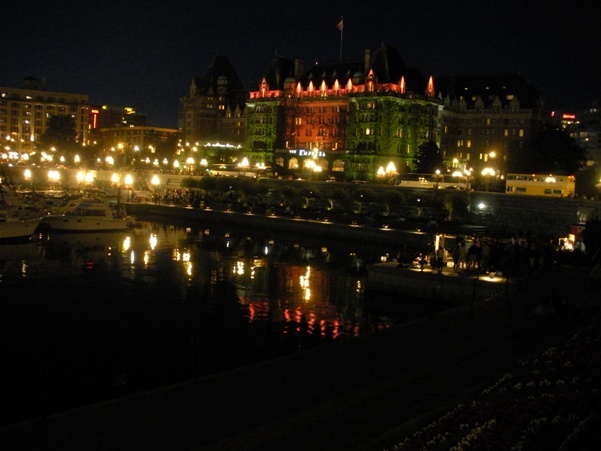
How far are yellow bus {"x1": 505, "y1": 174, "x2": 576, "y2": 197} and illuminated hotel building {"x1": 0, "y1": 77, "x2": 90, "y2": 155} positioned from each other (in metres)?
118

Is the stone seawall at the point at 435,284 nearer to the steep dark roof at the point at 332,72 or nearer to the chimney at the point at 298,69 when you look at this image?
the steep dark roof at the point at 332,72

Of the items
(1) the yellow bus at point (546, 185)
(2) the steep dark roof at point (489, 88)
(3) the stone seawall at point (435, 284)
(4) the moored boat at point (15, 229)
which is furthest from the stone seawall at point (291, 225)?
(2) the steep dark roof at point (489, 88)

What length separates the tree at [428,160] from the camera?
87.8 metres

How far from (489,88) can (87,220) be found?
7123 cm

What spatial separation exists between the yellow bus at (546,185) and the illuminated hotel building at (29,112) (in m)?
118

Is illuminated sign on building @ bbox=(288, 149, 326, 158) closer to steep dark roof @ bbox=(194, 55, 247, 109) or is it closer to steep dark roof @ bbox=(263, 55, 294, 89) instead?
steep dark roof @ bbox=(263, 55, 294, 89)

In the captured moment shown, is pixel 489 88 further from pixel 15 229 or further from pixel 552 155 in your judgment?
pixel 15 229

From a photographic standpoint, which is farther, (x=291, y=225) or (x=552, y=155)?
(x=552, y=155)

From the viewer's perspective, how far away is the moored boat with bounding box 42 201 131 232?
56.6 m

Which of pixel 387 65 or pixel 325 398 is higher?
pixel 387 65

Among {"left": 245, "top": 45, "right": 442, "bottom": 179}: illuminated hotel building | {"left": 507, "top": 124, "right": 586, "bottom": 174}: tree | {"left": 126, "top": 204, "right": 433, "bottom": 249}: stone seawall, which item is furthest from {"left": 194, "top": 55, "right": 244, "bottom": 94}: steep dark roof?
{"left": 507, "top": 124, "right": 586, "bottom": 174}: tree

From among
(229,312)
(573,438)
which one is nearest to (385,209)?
(229,312)

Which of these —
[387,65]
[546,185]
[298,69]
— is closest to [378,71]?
[387,65]

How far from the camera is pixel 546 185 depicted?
2355 inches
